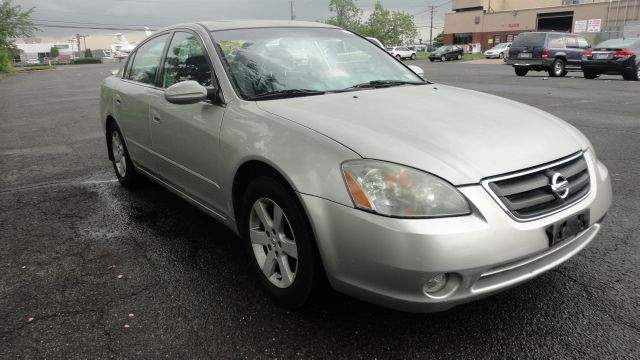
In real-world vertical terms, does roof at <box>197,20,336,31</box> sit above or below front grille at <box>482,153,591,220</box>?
above

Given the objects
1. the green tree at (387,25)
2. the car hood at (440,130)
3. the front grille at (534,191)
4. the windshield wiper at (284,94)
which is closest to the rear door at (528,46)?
the car hood at (440,130)

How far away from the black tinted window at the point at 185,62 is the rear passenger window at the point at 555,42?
60.9ft

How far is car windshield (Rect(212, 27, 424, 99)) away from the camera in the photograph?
3.12 meters

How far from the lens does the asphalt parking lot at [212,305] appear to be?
7.72ft

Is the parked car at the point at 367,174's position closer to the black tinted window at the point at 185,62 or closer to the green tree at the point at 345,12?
the black tinted window at the point at 185,62

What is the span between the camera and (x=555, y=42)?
19188 mm

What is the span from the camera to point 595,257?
3.18 metres

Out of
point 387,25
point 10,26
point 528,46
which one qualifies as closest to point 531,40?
point 528,46

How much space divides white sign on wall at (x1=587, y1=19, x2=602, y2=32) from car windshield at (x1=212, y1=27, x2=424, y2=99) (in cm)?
6046

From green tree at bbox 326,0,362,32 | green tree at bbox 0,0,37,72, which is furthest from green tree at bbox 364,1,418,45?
green tree at bbox 0,0,37,72

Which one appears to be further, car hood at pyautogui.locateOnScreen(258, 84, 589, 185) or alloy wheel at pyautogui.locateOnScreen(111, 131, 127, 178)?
alloy wheel at pyautogui.locateOnScreen(111, 131, 127, 178)

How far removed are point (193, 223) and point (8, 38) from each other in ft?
157

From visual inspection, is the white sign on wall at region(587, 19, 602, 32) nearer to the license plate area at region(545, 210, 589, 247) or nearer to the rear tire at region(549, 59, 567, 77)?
the rear tire at region(549, 59, 567, 77)

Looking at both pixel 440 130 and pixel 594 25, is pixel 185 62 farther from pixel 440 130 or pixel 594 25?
pixel 594 25
